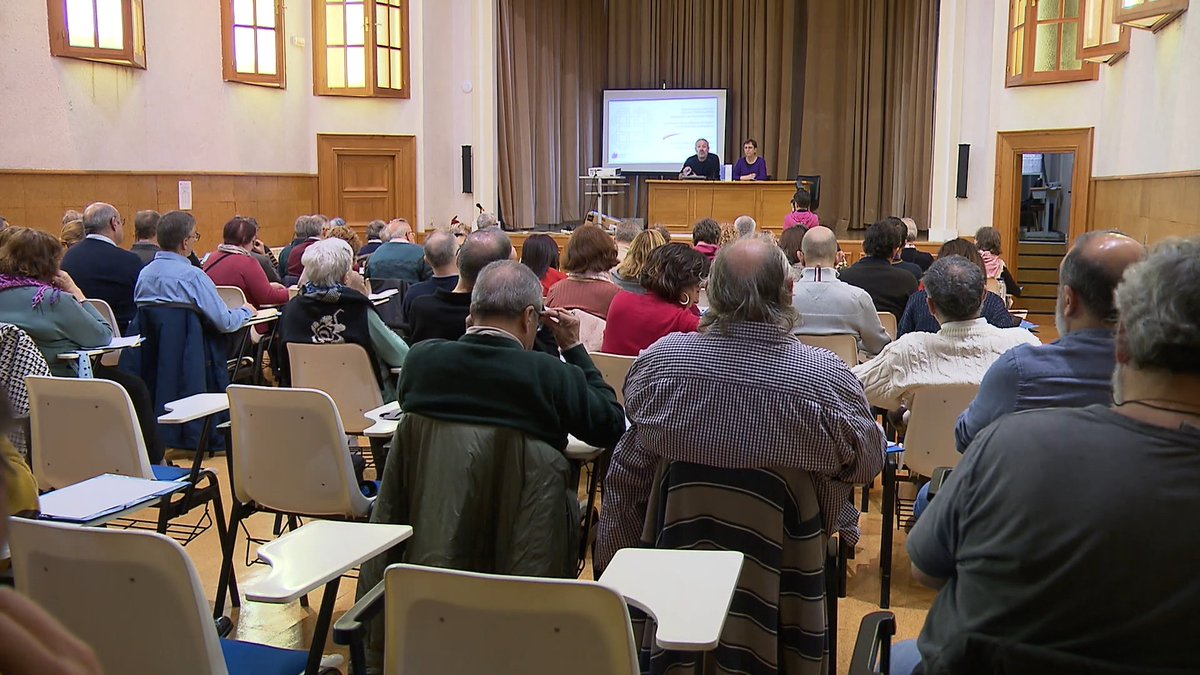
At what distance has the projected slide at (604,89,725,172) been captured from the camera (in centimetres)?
1459

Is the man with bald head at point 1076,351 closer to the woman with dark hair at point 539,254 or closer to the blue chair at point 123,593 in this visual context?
the blue chair at point 123,593

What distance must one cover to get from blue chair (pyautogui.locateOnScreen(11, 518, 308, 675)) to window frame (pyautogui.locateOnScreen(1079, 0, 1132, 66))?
8.46 m

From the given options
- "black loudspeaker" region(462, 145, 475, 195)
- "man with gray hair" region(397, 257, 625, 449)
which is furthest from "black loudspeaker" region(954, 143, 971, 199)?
"man with gray hair" region(397, 257, 625, 449)

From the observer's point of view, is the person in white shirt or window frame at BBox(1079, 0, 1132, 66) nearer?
the person in white shirt

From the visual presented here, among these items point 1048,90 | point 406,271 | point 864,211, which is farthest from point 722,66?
point 406,271

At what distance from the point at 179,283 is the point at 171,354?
0.37 meters

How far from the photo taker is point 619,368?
3877 mm

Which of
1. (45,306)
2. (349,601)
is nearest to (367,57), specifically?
(45,306)

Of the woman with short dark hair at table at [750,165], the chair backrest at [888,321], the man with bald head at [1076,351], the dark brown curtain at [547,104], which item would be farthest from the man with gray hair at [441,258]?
the dark brown curtain at [547,104]

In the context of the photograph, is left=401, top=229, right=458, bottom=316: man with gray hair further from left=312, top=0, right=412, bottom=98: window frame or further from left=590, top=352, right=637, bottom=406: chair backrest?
left=312, top=0, right=412, bottom=98: window frame

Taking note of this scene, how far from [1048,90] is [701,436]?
986 centimetres

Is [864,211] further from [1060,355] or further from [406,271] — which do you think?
[1060,355]

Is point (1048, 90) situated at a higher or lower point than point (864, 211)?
higher

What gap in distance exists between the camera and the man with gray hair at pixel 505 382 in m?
2.62
